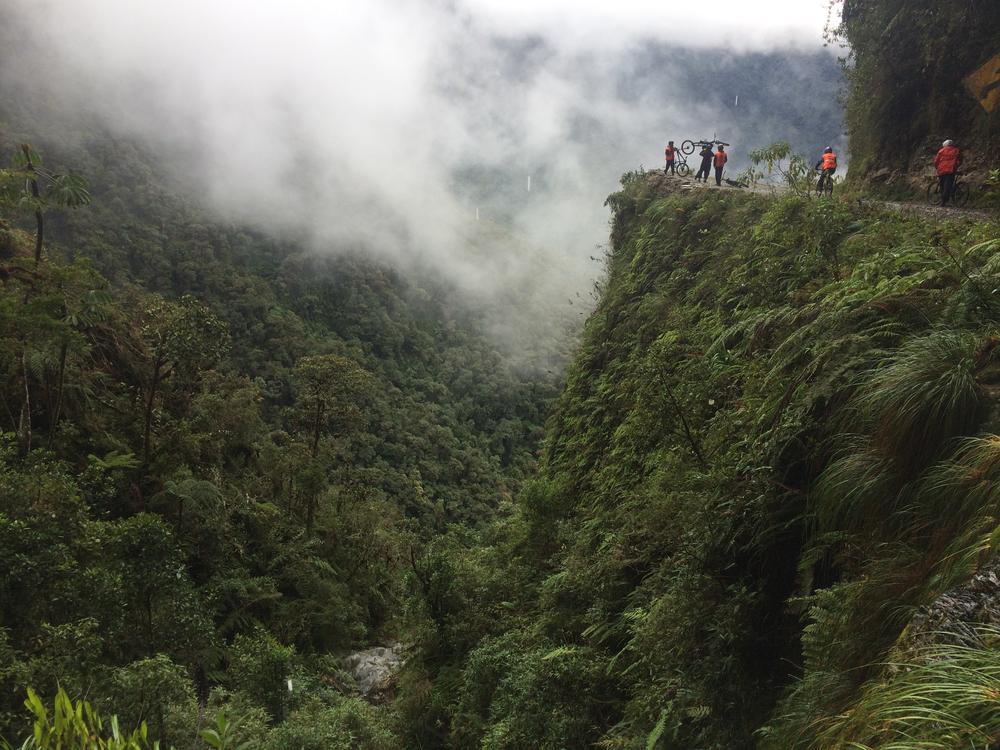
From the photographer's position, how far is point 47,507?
10.7 metres

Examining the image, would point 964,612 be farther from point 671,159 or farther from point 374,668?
point 374,668

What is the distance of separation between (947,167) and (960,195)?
954mm

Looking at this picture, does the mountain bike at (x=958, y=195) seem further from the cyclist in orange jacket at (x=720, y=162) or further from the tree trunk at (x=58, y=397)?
the tree trunk at (x=58, y=397)

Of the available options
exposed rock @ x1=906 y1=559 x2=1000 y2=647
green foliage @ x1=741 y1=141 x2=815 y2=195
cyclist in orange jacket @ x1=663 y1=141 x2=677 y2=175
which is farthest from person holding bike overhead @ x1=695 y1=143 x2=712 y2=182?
exposed rock @ x1=906 y1=559 x2=1000 y2=647

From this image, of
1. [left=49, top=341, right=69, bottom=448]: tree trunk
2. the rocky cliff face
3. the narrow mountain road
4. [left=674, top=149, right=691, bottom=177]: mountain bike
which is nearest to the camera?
the narrow mountain road

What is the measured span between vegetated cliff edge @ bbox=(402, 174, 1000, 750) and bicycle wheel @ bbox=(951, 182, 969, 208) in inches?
108

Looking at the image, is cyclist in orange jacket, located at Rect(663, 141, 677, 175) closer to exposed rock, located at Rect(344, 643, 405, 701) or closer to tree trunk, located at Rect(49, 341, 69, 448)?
exposed rock, located at Rect(344, 643, 405, 701)

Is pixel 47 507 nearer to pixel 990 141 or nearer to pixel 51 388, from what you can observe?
pixel 51 388

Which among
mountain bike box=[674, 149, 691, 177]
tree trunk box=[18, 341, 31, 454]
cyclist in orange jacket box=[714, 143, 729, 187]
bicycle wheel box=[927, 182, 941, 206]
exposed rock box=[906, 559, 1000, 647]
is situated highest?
mountain bike box=[674, 149, 691, 177]

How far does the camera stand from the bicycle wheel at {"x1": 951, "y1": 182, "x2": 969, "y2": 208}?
33.5ft

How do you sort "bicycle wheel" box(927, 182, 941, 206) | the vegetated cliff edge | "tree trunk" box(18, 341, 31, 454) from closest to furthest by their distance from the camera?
the vegetated cliff edge
"bicycle wheel" box(927, 182, 941, 206)
"tree trunk" box(18, 341, 31, 454)

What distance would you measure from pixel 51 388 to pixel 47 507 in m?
9.00

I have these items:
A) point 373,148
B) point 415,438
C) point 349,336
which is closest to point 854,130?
point 415,438

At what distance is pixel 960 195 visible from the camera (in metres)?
10.4
